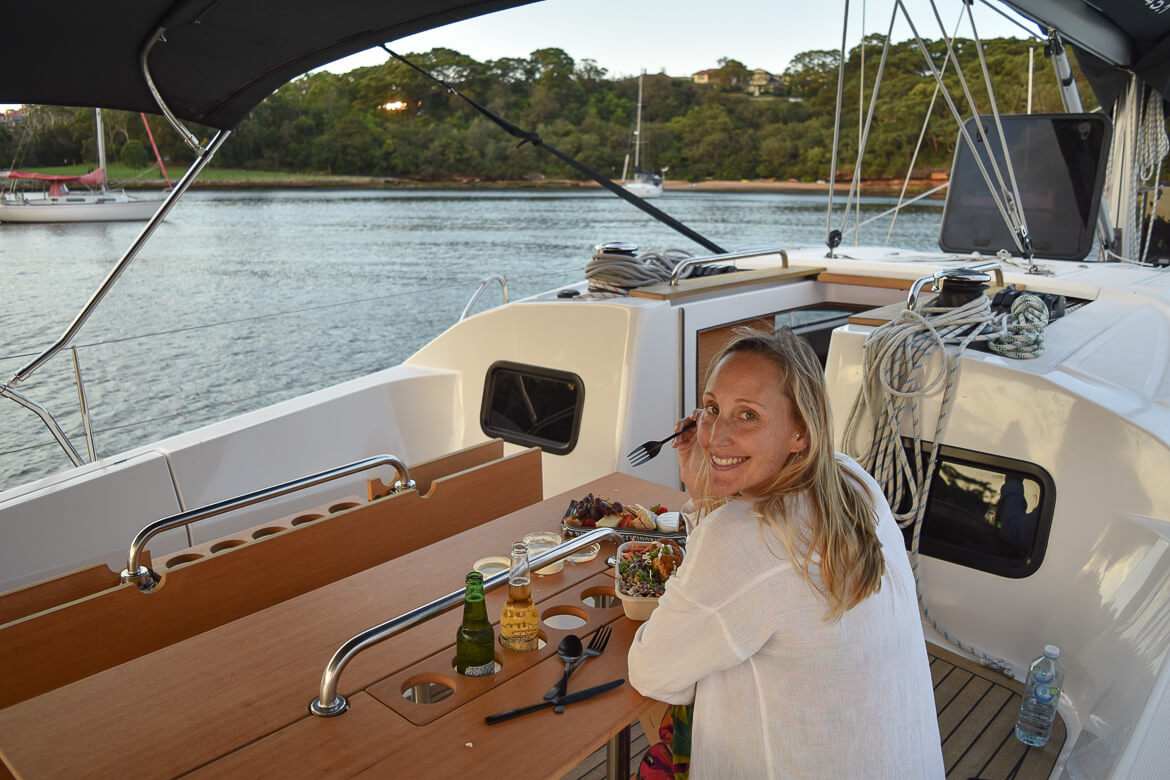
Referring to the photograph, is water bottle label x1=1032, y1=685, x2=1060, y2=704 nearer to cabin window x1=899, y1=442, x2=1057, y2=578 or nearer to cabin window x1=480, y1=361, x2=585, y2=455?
cabin window x1=899, y1=442, x2=1057, y2=578

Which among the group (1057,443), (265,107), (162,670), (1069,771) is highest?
(265,107)

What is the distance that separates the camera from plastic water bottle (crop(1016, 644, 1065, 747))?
2068mm

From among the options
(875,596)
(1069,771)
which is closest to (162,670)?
(875,596)

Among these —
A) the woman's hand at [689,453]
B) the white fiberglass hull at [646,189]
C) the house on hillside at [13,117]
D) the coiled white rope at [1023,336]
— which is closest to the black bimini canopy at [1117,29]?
the coiled white rope at [1023,336]

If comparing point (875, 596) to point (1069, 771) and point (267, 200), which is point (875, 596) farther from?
point (267, 200)

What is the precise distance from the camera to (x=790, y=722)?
3.93ft

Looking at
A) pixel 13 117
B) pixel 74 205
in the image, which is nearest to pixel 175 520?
pixel 13 117

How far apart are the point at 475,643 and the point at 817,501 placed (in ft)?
A: 2.06

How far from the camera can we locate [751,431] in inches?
50.1

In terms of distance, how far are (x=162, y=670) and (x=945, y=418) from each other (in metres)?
1.93

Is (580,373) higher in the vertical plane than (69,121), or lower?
lower

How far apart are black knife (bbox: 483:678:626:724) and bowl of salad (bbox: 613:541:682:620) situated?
212mm

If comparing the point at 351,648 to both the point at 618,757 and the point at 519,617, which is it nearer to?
the point at 519,617

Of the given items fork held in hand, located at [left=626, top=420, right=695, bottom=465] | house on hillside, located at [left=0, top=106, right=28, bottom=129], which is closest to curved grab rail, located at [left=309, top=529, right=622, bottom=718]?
fork held in hand, located at [left=626, top=420, right=695, bottom=465]
